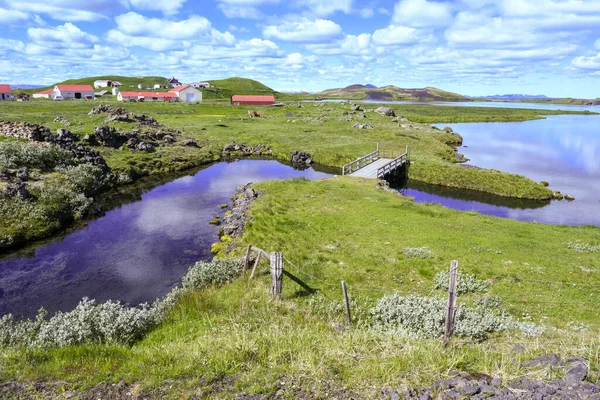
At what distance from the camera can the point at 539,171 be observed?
5656cm

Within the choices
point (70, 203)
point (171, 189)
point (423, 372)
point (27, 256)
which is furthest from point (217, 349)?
point (171, 189)

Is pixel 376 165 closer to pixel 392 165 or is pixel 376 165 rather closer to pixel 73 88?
pixel 392 165

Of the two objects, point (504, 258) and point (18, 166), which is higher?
point (18, 166)

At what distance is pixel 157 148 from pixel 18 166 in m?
26.8

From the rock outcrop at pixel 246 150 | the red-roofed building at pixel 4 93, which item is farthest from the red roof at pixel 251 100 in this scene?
the rock outcrop at pixel 246 150

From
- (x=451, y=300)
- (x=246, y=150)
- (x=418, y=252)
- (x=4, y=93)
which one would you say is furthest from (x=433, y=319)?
(x=4, y=93)

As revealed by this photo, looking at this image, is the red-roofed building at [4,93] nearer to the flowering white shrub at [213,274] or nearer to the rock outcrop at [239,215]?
the rock outcrop at [239,215]

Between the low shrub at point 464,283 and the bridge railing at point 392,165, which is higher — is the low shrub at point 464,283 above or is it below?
below

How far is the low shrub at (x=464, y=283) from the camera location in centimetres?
1722

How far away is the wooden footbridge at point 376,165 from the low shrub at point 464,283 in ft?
87.8

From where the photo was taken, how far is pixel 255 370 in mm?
9141

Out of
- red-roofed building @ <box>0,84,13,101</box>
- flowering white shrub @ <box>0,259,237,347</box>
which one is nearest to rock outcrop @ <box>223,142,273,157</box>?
flowering white shrub @ <box>0,259,237,347</box>

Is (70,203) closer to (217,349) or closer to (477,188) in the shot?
(217,349)

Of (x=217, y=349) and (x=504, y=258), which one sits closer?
(x=217, y=349)
